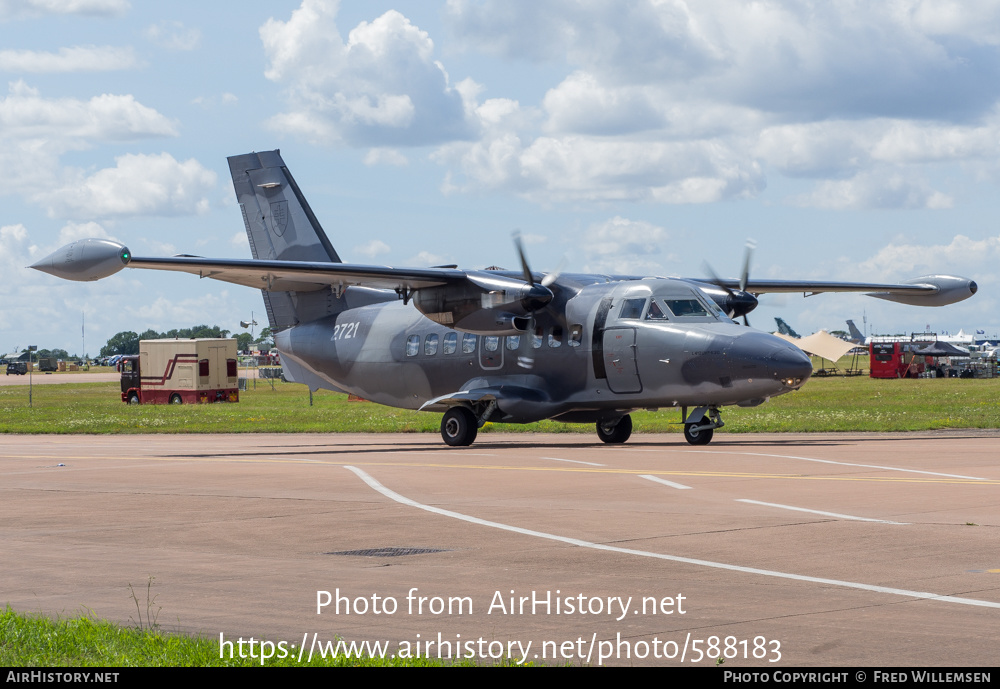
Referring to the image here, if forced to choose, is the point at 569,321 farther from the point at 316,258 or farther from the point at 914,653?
the point at 914,653

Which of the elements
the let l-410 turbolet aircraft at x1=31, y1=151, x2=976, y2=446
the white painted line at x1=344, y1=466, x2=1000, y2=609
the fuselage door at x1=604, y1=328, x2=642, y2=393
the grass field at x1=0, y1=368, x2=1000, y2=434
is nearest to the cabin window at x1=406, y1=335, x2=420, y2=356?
the let l-410 turbolet aircraft at x1=31, y1=151, x2=976, y2=446

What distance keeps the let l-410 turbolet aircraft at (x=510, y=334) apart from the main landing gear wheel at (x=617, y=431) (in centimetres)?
4

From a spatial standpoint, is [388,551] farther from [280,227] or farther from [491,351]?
[280,227]

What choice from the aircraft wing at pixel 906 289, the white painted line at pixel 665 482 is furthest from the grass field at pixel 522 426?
the white painted line at pixel 665 482

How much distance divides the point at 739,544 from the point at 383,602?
13.1ft

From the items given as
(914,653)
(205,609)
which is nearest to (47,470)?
(205,609)

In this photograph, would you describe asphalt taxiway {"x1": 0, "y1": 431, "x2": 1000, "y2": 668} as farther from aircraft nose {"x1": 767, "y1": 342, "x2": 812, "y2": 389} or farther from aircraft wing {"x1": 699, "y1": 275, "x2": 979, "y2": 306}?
aircraft wing {"x1": 699, "y1": 275, "x2": 979, "y2": 306}

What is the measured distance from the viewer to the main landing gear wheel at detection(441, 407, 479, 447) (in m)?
27.4

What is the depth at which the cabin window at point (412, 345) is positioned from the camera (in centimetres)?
2958

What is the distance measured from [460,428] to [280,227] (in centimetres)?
897

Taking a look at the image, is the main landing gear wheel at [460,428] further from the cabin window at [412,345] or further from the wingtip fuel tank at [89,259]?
the wingtip fuel tank at [89,259]

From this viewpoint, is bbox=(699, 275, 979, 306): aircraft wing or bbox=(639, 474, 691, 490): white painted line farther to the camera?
bbox=(699, 275, 979, 306): aircraft wing

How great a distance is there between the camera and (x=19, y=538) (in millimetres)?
12281

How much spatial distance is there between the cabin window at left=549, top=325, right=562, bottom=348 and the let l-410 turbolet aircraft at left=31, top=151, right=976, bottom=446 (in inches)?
1.1
